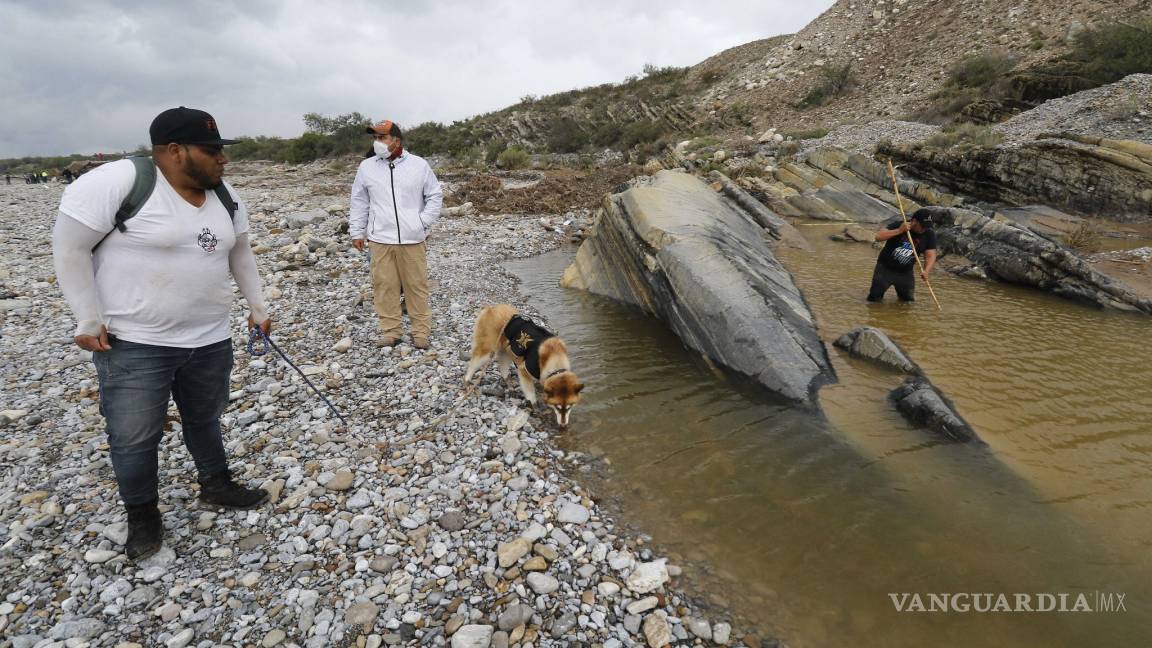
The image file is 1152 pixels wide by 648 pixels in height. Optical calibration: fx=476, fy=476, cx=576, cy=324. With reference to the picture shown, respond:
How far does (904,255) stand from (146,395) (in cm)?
1019

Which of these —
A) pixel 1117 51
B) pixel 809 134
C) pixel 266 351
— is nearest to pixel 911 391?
pixel 266 351

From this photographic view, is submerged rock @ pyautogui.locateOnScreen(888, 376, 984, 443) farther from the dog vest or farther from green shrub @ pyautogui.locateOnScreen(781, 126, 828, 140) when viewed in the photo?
green shrub @ pyautogui.locateOnScreen(781, 126, 828, 140)

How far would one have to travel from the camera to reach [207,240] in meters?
3.03

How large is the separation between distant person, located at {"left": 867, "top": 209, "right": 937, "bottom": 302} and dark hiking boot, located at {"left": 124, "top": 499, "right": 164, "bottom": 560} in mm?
10221

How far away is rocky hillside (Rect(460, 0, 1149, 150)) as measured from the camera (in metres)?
30.6

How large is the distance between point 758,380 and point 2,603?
6.73m

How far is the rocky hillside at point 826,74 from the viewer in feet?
100

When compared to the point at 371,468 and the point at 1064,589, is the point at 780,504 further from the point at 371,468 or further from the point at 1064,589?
the point at 371,468

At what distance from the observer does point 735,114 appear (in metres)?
38.3

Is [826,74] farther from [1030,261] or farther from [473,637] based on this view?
[473,637]

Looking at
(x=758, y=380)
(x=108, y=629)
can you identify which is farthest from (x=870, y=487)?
(x=108, y=629)

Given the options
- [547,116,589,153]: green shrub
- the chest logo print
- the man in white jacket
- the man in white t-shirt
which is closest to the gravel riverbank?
the man in white t-shirt

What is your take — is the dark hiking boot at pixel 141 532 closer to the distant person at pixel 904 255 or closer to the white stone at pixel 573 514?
the white stone at pixel 573 514

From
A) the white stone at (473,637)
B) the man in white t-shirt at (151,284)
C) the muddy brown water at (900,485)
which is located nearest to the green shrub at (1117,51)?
the muddy brown water at (900,485)
